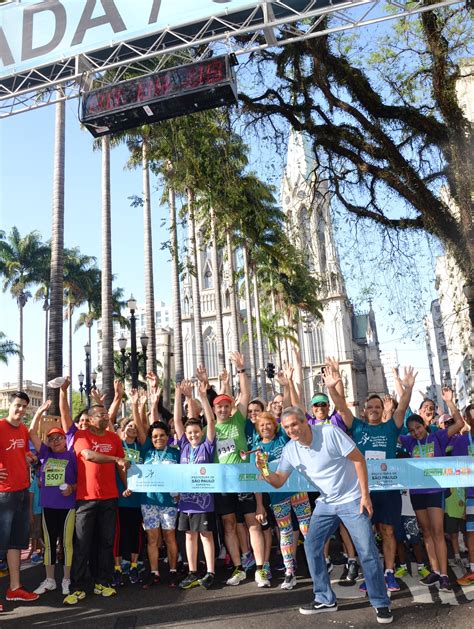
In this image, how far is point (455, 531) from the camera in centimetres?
714

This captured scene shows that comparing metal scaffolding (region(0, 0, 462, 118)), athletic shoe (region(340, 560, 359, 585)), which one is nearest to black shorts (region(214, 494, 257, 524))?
athletic shoe (region(340, 560, 359, 585))

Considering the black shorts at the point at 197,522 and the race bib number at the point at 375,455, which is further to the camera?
the black shorts at the point at 197,522

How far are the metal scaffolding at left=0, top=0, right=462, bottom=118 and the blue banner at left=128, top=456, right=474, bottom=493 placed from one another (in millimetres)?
5736

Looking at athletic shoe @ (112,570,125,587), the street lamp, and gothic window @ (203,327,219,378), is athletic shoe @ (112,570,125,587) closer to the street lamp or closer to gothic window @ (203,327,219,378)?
the street lamp

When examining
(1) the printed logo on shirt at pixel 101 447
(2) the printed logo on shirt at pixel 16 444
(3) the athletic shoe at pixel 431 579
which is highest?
(2) the printed logo on shirt at pixel 16 444

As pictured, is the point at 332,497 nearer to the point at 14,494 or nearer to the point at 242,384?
the point at 242,384

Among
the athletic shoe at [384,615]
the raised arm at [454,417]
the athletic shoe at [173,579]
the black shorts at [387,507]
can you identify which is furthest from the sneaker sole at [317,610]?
the raised arm at [454,417]

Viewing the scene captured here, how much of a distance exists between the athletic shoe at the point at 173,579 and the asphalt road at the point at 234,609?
0.34 feet

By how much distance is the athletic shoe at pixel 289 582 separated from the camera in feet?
21.3

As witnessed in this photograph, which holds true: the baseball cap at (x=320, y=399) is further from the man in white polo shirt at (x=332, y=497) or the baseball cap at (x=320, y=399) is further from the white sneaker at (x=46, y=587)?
the white sneaker at (x=46, y=587)

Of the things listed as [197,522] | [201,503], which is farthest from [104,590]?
[201,503]

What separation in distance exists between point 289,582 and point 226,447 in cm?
167

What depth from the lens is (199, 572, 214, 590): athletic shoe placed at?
6.66 m

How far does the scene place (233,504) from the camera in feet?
23.3
